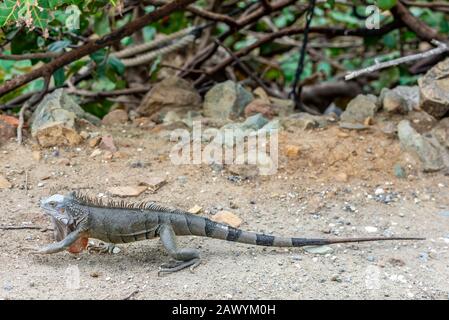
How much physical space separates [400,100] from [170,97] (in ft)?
6.00

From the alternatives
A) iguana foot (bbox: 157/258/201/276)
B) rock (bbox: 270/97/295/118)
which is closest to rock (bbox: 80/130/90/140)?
rock (bbox: 270/97/295/118)

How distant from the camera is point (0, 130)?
17.4 ft

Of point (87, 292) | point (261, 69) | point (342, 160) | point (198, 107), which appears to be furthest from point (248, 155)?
point (261, 69)

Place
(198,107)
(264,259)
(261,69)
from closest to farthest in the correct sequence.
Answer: (264,259)
(198,107)
(261,69)

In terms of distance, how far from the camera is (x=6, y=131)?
5.32 meters

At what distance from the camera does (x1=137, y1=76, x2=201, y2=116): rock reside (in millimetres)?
6008

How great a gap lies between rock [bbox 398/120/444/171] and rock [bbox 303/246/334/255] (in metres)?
1.37

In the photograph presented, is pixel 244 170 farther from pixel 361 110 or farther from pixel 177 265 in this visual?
pixel 177 265

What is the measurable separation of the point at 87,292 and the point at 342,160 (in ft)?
7.60

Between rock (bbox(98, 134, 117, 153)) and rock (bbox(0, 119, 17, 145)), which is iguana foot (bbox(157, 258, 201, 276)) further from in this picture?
rock (bbox(0, 119, 17, 145))

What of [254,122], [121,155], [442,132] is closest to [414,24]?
[442,132]

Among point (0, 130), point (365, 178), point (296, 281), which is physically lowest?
point (296, 281)

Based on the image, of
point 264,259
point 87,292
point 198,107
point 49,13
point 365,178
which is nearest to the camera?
point 87,292

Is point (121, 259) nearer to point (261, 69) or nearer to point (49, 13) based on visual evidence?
point (49, 13)
